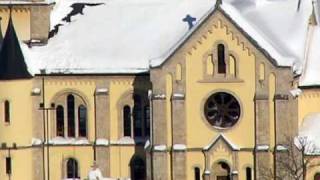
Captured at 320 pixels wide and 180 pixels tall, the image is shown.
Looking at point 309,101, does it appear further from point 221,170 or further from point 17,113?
point 17,113

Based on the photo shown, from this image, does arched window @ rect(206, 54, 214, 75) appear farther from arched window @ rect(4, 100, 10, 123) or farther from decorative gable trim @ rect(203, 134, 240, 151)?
arched window @ rect(4, 100, 10, 123)

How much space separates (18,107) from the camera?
312 feet

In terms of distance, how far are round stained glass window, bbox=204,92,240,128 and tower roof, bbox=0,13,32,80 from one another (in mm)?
10346

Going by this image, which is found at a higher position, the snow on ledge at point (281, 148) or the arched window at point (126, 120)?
the arched window at point (126, 120)

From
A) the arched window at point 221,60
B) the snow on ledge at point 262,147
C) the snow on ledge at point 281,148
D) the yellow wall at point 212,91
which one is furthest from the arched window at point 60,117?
the snow on ledge at point 281,148

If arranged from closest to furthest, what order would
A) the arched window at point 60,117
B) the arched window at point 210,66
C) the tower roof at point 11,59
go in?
1. the arched window at point 210,66
2. the tower roof at point 11,59
3. the arched window at point 60,117

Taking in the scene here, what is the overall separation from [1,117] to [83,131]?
4.45 meters

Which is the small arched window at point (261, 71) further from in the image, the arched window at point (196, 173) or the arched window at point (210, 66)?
the arched window at point (196, 173)

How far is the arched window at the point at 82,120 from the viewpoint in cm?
9562

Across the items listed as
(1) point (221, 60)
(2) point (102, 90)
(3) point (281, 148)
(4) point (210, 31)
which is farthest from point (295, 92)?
(2) point (102, 90)

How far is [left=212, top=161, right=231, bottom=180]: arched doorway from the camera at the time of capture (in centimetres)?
9094

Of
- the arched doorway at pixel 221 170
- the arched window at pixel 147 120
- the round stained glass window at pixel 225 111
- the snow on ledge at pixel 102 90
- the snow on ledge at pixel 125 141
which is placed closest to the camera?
the arched doorway at pixel 221 170

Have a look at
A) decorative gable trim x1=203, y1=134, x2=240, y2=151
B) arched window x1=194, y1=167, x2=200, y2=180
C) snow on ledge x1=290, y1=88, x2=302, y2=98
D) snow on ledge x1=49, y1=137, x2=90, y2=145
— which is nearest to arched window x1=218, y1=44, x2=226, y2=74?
decorative gable trim x1=203, y1=134, x2=240, y2=151

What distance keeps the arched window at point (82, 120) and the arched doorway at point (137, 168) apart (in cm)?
299
